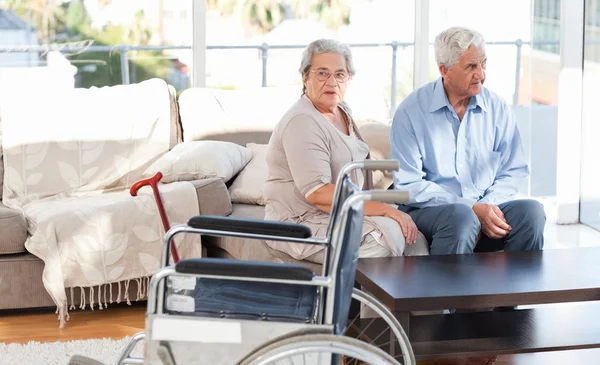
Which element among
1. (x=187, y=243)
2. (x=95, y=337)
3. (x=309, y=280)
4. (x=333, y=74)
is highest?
(x=333, y=74)

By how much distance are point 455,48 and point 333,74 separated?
47 centimetres

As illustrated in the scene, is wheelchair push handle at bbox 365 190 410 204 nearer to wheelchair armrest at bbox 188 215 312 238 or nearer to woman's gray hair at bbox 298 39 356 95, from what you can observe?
wheelchair armrest at bbox 188 215 312 238

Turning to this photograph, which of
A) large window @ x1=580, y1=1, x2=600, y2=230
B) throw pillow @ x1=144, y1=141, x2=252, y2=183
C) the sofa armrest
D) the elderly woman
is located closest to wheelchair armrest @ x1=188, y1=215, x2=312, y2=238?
the elderly woman

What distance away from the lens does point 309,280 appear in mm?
1958

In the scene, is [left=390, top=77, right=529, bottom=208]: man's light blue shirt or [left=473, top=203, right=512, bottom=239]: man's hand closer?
[left=473, top=203, right=512, bottom=239]: man's hand

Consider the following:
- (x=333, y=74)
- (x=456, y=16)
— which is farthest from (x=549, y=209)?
(x=333, y=74)

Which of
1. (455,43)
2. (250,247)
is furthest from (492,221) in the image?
(250,247)

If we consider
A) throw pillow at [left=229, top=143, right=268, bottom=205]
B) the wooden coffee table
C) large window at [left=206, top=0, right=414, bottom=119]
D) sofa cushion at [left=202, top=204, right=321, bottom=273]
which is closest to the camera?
the wooden coffee table

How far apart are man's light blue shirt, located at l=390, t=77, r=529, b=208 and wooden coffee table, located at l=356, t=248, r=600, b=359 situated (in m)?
0.39

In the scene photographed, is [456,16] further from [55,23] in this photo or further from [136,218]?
[136,218]

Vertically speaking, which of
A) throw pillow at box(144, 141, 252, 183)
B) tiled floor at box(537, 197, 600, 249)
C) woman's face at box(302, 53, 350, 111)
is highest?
woman's face at box(302, 53, 350, 111)

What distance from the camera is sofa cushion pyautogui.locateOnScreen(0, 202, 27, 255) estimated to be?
3435 millimetres

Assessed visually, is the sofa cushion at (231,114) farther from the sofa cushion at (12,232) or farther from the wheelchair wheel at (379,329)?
the wheelchair wheel at (379,329)

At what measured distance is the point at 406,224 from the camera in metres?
3.09
